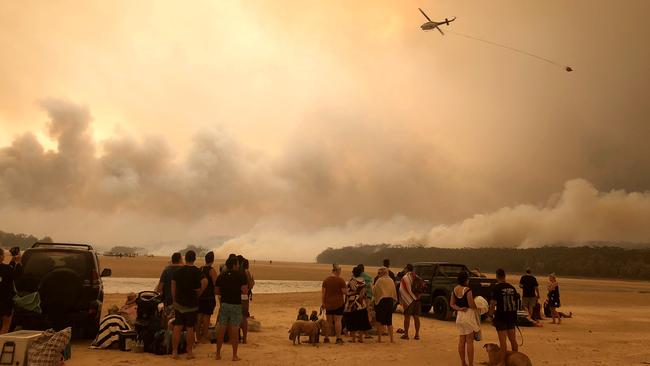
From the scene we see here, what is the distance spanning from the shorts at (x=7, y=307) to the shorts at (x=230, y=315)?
12.7ft

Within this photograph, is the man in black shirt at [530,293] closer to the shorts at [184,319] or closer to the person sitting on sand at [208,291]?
the person sitting on sand at [208,291]

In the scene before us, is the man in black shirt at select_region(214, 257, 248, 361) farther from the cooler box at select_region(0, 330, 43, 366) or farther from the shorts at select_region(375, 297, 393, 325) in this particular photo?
the shorts at select_region(375, 297, 393, 325)

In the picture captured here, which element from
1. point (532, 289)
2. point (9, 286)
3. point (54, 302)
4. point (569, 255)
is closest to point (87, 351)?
point (54, 302)

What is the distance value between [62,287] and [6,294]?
958 mm

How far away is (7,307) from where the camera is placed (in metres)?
8.22

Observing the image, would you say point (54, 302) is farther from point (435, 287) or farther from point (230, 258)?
point (435, 287)

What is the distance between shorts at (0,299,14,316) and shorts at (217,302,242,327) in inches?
152

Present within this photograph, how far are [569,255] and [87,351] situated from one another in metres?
163

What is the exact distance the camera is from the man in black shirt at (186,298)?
8547 millimetres

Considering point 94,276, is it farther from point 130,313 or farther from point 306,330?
point 306,330

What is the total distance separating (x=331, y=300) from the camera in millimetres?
11117

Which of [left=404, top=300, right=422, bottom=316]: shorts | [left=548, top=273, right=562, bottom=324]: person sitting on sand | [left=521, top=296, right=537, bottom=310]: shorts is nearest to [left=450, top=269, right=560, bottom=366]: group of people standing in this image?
[left=404, top=300, right=422, bottom=316]: shorts

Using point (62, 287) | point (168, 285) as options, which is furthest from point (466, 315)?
point (62, 287)

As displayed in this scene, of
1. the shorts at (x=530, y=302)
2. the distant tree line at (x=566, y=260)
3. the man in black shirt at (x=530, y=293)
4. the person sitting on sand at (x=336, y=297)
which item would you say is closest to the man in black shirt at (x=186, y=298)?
the person sitting on sand at (x=336, y=297)
